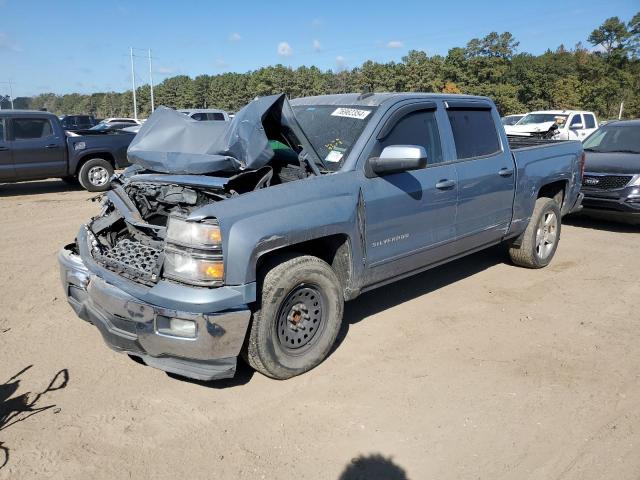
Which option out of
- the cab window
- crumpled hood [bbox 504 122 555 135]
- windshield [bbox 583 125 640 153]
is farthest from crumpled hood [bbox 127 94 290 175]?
crumpled hood [bbox 504 122 555 135]

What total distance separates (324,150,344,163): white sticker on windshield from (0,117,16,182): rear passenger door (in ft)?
32.1

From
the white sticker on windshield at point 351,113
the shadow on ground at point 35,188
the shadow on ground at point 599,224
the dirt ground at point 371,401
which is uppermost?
the white sticker on windshield at point 351,113

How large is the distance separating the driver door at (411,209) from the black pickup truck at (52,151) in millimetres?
9740

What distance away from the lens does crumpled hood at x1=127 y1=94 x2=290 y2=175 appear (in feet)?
12.2

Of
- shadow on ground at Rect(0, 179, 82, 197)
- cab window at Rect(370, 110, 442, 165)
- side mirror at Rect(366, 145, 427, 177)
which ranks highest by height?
cab window at Rect(370, 110, 442, 165)

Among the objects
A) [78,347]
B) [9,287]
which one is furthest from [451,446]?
[9,287]

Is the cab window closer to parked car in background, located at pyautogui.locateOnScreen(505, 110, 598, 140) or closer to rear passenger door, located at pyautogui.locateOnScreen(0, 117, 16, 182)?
rear passenger door, located at pyautogui.locateOnScreen(0, 117, 16, 182)

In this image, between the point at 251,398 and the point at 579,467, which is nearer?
the point at 579,467

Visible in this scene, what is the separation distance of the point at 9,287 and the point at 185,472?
3.71m

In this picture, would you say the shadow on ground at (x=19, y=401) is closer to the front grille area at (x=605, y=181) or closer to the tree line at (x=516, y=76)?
the front grille area at (x=605, y=181)

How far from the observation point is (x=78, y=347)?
408 centimetres

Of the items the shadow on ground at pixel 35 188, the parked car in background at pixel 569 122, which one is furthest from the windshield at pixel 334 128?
the parked car in background at pixel 569 122

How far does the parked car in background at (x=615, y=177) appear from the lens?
8102 millimetres

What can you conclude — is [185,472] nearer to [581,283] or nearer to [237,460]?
[237,460]
